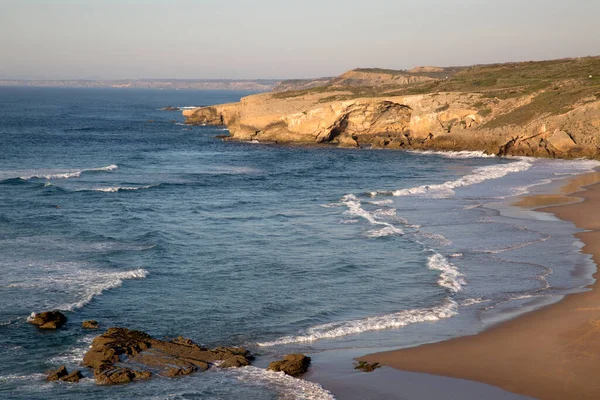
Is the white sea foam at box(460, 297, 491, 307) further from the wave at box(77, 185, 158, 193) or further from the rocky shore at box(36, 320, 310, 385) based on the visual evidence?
the wave at box(77, 185, 158, 193)

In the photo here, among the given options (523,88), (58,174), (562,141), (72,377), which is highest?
(523,88)

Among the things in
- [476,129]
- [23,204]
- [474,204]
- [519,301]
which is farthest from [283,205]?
[476,129]

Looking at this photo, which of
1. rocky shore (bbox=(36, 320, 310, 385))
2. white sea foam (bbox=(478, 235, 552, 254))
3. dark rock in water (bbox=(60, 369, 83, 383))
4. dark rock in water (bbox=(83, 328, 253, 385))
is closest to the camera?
dark rock in water (bbox=(60, 369, 83, 383))

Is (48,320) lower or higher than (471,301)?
higher

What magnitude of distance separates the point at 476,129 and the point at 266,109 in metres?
21.4

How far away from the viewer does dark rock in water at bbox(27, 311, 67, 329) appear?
57.9ft

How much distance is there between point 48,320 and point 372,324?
8.41m

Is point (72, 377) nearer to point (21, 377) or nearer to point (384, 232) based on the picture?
point (21, 377)

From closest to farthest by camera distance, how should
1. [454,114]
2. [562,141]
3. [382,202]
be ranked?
[382,202] < [562,141] < [454,114]

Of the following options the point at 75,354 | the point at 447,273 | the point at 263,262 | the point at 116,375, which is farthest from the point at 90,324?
the point at 447,273

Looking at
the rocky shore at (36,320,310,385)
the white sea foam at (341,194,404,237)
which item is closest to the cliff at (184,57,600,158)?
the white sea foam at (341,194,404,237)

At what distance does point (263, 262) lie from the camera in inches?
957

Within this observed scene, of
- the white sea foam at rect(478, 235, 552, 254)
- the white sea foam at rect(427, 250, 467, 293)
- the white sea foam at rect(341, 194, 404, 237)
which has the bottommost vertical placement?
the white sea foam at rect(427, 250, 467, 293)

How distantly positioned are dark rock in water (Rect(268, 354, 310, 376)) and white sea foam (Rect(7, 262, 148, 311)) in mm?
7008
